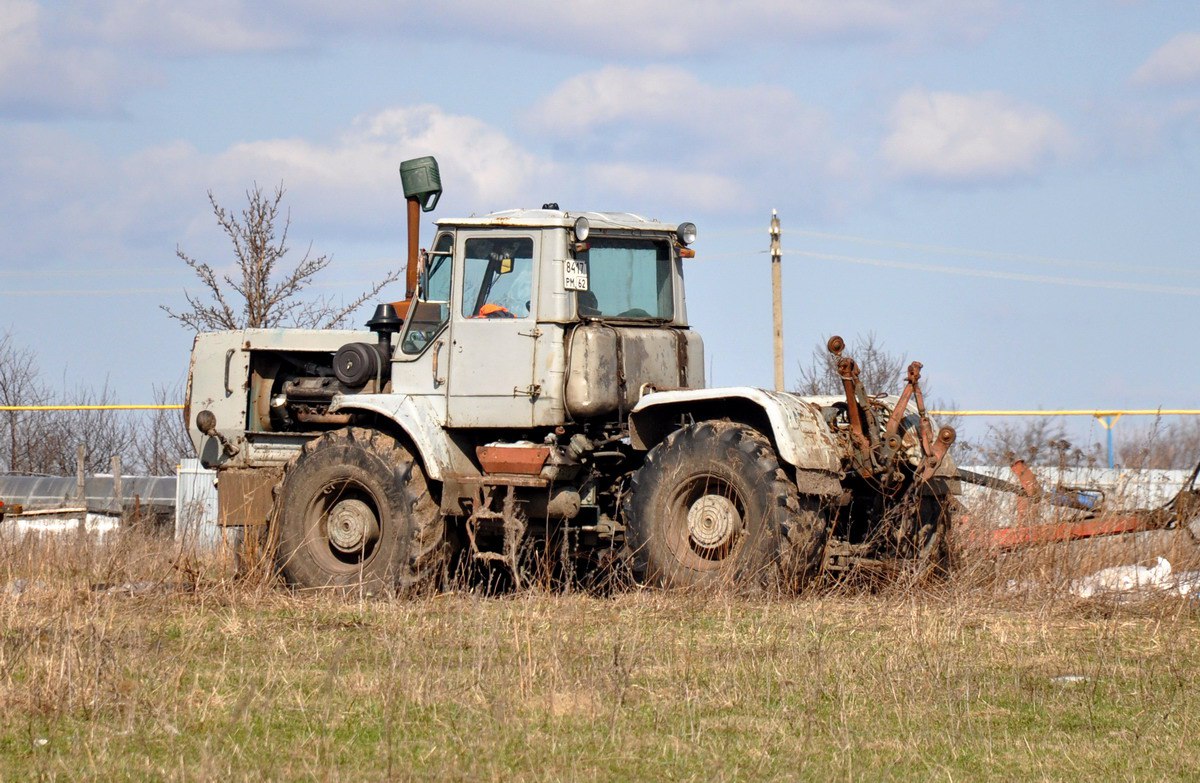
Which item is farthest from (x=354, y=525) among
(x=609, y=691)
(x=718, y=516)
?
(x=609, y=691)

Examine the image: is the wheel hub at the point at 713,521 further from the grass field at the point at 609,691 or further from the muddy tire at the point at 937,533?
the muddy tire at the point at 937,533

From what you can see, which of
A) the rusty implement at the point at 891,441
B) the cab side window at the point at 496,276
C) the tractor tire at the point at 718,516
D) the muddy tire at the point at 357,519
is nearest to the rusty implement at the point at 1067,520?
the rusty implement at the point at 891,441

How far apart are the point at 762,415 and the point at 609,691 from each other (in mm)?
4566

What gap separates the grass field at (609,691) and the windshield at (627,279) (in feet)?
8.43

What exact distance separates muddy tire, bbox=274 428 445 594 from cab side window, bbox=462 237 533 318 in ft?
4.09

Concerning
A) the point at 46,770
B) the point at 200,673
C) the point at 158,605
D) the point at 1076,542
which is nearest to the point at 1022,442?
the point at 1076,542

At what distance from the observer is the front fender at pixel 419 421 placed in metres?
11.9

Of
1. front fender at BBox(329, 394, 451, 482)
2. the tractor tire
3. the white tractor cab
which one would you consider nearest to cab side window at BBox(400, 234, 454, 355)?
the white tractor cab

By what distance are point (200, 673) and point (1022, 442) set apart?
13033 mm

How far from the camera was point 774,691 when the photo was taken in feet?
24.3

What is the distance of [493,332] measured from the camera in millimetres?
11797

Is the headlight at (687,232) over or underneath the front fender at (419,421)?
over

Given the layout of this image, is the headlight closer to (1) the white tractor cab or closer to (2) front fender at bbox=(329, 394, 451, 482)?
(1) the white tractor cab

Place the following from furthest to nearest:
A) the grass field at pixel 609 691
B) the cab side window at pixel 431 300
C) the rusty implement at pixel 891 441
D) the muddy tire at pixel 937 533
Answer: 1. the cab side window at pixel 431 300
2. the muddy tire at pixel 937 533
3. the rusty implement at pixel 891 441
4. the grass field at pixel 609 691
